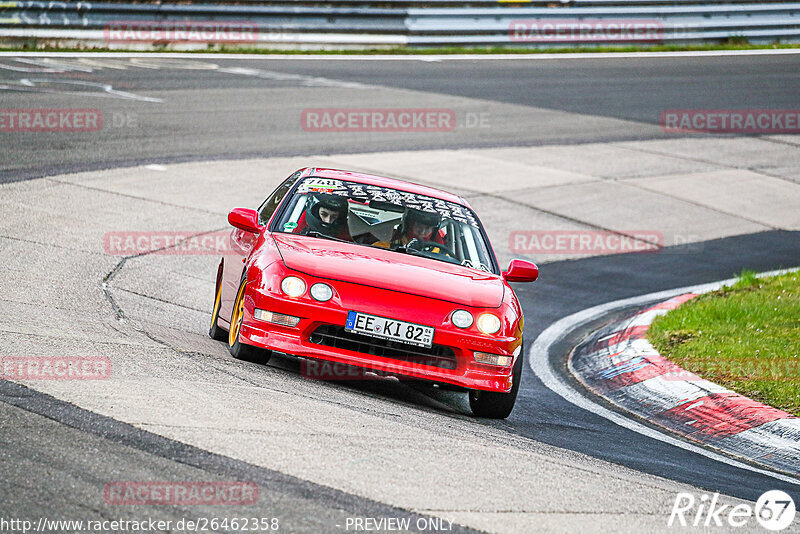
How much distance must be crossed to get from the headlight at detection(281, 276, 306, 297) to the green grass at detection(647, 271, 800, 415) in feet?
11.1

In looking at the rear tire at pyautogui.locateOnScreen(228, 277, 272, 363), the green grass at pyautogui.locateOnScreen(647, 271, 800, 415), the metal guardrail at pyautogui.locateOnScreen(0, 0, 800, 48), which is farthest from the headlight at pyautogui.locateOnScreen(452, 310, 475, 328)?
the metal guardrail at pyautogui.locateOnScreen(0, 0, 800, 48)

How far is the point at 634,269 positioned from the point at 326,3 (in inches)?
631

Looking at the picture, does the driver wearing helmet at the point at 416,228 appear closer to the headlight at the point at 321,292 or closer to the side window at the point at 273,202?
the side window at the point at 273,202

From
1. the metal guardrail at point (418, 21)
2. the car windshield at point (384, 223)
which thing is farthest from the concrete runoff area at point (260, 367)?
the metal guardrail at point (418, 21)

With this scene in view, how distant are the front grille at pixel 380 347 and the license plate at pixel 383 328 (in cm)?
3

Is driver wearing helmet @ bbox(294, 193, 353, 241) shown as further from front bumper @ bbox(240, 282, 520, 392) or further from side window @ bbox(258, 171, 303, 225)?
front bumper @ bbox(240, 282, 520, 392)

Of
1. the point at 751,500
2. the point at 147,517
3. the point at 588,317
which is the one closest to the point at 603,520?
the point at 751,500

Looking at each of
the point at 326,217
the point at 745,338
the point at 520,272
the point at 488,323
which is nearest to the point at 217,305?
the point at 326,217

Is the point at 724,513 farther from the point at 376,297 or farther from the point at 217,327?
the point at 217,327

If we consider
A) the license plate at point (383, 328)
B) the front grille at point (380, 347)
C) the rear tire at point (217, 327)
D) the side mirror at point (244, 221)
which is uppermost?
the side mirror at point (244, 221)

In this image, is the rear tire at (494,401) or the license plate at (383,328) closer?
the license plate at (383,328)

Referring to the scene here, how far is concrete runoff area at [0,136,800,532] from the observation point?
5.04 m

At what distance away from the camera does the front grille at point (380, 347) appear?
268 inches

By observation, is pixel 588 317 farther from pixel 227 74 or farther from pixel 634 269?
pixel 227 74
